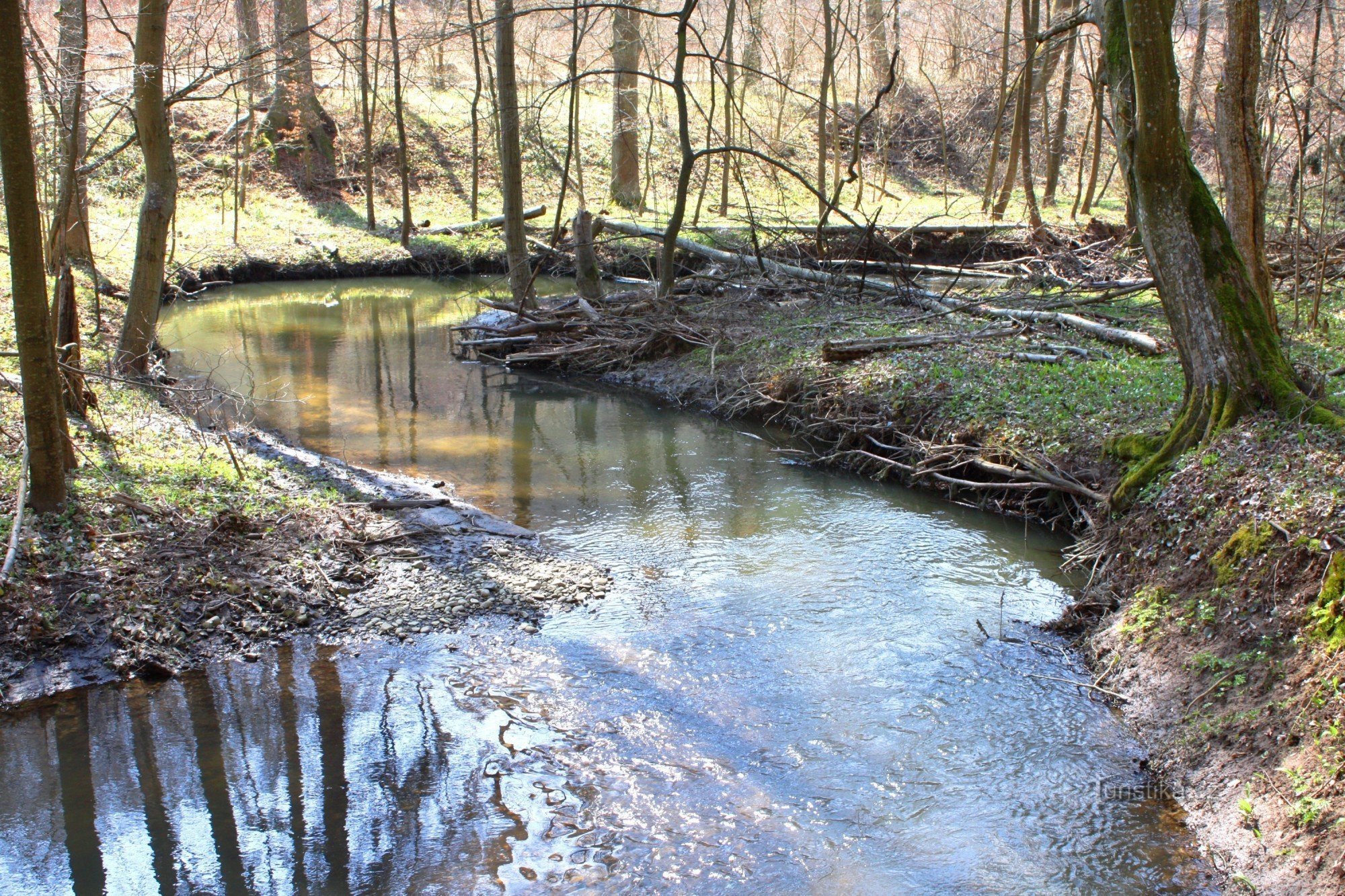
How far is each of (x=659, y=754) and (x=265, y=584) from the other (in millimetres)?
2953

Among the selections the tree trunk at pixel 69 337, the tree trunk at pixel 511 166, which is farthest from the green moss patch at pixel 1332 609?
the tree trunk at pixel 511 166

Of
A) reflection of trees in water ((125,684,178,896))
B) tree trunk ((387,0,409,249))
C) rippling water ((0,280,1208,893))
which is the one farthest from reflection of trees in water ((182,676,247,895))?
tree trunk ((387,0,409,249))

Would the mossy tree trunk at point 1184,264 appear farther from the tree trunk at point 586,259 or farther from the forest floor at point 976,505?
the tree trunk at point 586,259

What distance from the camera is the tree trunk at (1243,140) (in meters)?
8.63

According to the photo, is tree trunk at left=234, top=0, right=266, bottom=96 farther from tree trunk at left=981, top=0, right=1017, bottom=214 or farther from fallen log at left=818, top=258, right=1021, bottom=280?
tree trunk at left=981, top=0, right=1017, bottom=214

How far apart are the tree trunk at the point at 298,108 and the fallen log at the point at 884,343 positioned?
1827cm

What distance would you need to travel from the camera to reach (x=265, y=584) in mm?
6348

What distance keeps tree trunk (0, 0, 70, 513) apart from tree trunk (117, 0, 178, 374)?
3.85 m

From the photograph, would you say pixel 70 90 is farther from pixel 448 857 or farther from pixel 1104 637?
pixel 1104 637

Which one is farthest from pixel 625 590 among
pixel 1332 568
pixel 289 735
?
pixel 1332 568

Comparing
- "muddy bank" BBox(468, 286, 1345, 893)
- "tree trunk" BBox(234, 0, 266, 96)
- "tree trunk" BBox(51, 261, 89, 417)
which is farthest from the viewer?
"tree trunk" BBox(234, 0, 266, 96)

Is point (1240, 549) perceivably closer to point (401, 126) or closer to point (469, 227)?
point (401, 126)

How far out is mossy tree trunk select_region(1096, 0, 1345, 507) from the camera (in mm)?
6590

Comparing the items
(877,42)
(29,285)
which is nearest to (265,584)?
(29,285)
